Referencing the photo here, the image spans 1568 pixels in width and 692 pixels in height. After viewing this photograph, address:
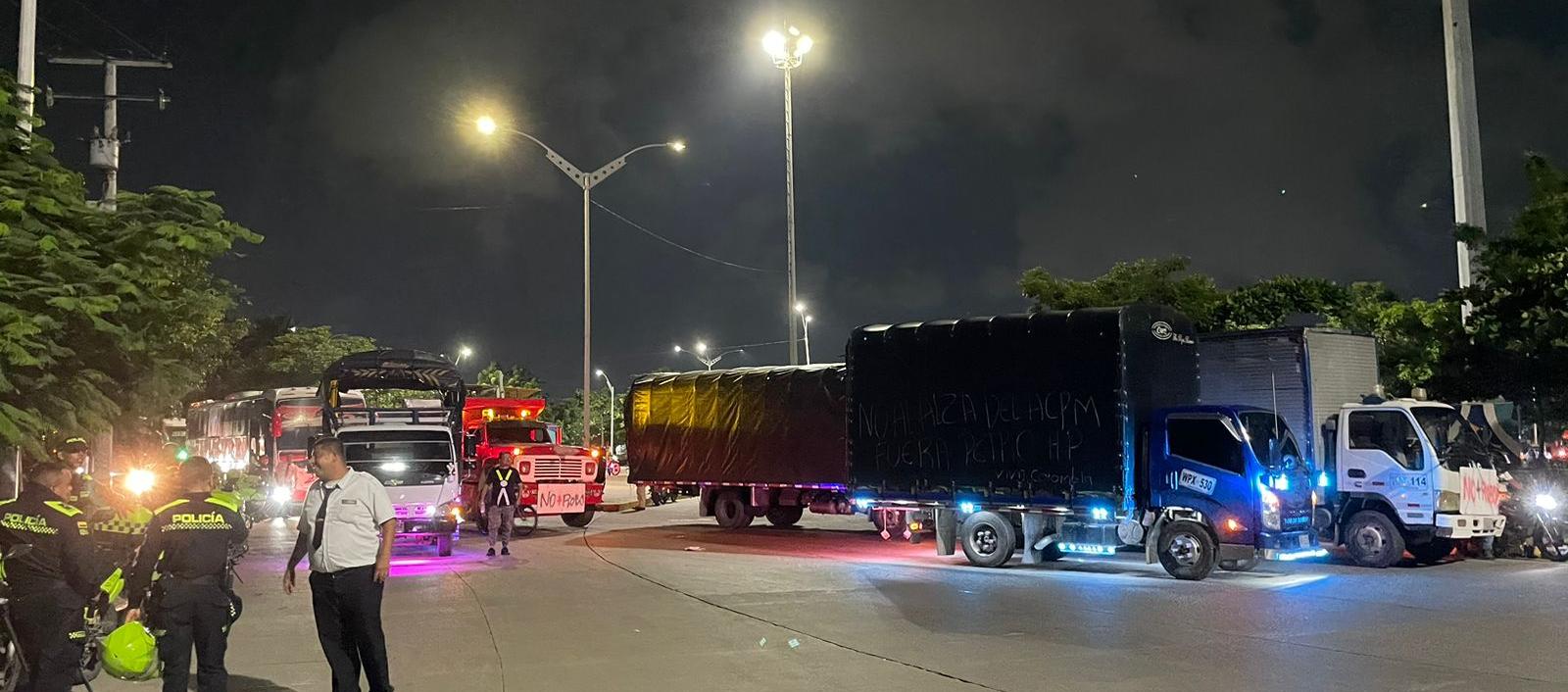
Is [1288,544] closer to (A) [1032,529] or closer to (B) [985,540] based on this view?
(A) [1032,529]

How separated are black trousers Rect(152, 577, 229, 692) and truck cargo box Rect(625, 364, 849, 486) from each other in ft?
48.8

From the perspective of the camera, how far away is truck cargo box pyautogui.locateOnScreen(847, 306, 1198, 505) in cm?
1584

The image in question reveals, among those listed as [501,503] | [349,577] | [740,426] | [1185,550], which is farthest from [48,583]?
[740,426]

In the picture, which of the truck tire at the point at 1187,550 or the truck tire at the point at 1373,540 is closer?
the truck tire at the point at 1187,550

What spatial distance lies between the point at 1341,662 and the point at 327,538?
7.44 meters

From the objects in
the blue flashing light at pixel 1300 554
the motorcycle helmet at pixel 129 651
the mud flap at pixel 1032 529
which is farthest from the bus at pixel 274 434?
the blue flashing light at pixel 1300 554

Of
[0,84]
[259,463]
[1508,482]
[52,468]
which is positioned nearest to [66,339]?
[0,84]

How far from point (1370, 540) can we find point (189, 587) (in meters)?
15.3

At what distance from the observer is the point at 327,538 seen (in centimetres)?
752

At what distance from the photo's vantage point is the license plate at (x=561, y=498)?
79.7 feet

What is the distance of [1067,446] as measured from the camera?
1612 cm

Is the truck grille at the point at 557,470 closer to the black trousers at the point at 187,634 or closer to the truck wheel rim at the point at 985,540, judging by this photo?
the truck wheel rim at the point at 985,540

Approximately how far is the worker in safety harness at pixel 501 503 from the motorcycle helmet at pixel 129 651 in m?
11.6

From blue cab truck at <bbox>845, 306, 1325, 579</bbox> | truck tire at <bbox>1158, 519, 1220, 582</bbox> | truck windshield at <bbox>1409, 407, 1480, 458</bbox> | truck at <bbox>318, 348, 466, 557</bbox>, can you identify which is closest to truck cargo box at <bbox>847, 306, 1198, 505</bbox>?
blue cab truck at <bbox>845, 306, 1325, 579</bbox>
